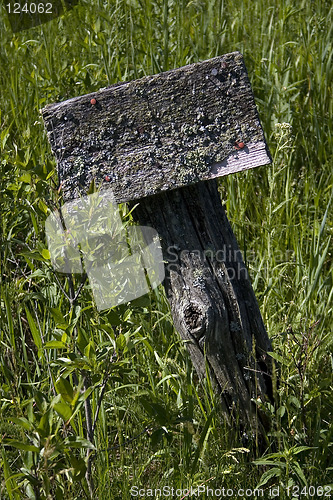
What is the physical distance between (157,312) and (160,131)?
2.74ft

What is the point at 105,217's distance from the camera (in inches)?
60.2

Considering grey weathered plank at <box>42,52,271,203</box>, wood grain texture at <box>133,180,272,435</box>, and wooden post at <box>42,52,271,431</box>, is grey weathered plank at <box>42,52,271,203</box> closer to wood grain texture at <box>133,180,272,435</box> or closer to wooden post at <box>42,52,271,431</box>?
wooden post at <box>42,52,271,431</box>

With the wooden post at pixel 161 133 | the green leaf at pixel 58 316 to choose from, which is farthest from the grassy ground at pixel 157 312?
the wooden post at pixel 161 133

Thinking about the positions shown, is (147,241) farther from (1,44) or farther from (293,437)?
(1,44)

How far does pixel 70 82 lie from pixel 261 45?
1432 mm

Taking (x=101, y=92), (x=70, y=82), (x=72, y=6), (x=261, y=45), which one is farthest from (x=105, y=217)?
(x=72, y=6)

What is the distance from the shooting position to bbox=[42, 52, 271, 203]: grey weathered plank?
157 centimetres

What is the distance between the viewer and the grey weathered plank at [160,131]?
157 centimetres

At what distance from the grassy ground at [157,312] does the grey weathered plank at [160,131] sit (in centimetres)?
16

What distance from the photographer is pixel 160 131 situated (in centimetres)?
159

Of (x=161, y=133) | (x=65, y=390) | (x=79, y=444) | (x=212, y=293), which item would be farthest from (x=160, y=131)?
(x=79, y=444)

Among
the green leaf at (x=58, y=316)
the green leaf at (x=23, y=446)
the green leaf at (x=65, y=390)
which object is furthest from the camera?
the green leaf at (x=58, y=316)

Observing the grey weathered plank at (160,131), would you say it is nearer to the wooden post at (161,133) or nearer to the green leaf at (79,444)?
the wooden post at (161,133)

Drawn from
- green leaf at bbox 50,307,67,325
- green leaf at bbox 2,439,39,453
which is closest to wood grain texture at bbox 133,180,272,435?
green leaf at bbox 50,307,67,325
